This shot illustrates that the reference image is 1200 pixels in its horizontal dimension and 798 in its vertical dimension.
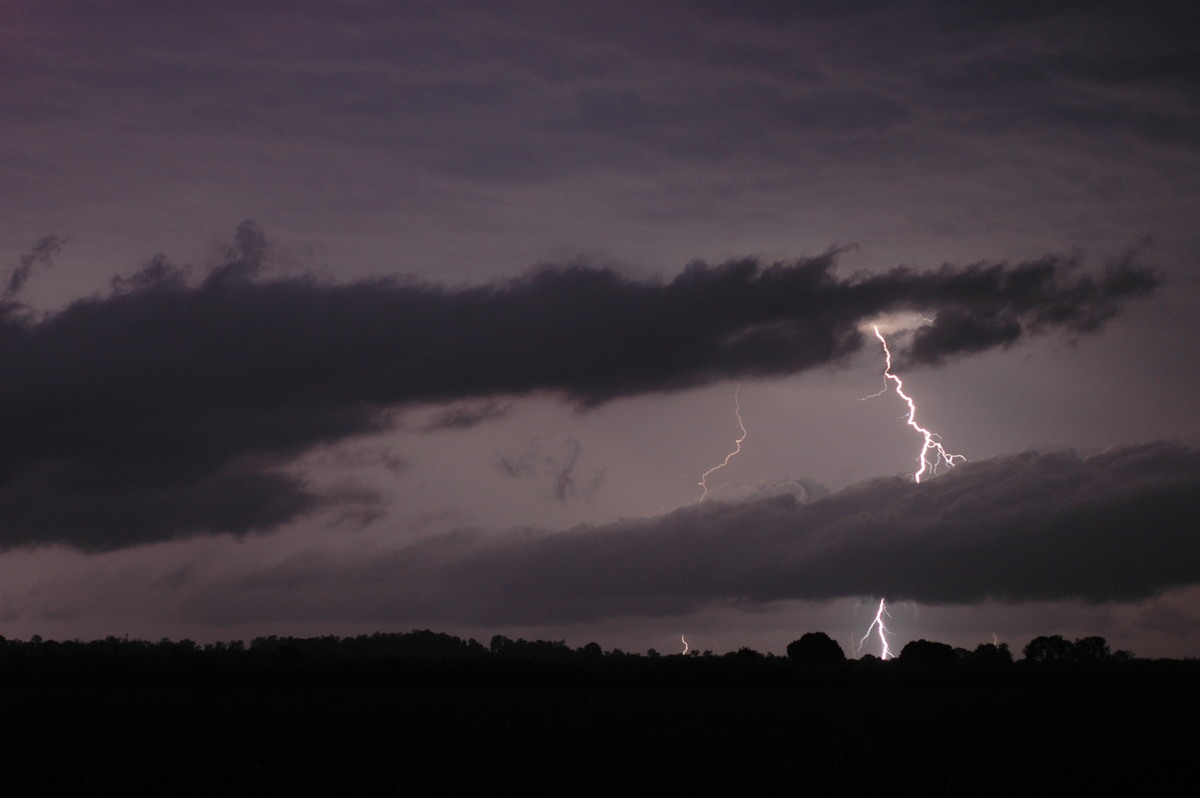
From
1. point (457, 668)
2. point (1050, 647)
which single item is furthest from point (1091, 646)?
point (457, 668)

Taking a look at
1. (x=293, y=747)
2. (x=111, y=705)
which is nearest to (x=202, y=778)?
(x=293, y=747)

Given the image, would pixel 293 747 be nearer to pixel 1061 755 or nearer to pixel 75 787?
pixel 75 787

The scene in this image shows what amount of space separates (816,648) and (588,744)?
90323 millimetres

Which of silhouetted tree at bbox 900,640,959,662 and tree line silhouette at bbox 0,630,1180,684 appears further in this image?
silhouetted tree at bbox 900,640,959,662

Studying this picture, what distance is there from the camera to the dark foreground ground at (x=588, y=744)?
17266 mm

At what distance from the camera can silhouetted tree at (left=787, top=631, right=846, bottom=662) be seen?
107050 millimetres

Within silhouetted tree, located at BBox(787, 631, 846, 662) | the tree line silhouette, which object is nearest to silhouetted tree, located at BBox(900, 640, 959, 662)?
silhouetted tree, located at BBox(787, 631, 846, 662)

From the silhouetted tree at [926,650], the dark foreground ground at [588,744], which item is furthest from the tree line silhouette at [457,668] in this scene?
the silhouetted tree at [926,650]

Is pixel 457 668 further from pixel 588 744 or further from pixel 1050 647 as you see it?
pixel 1050 647

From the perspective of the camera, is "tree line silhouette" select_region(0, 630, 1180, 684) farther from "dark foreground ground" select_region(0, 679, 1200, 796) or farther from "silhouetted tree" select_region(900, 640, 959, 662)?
"silhouetted tree" select_region(900, 640, 959, 662)

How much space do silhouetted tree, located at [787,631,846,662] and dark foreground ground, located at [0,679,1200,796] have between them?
69673 mm

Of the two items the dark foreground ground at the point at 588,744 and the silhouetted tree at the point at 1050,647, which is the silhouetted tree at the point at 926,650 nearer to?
the silhouetted tree at the point at 1050,647

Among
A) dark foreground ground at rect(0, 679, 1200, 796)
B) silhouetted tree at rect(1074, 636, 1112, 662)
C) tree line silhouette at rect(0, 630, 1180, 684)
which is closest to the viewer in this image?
dark foreground ground at rect(0, 679, 1200, 796)

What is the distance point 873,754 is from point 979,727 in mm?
7318
